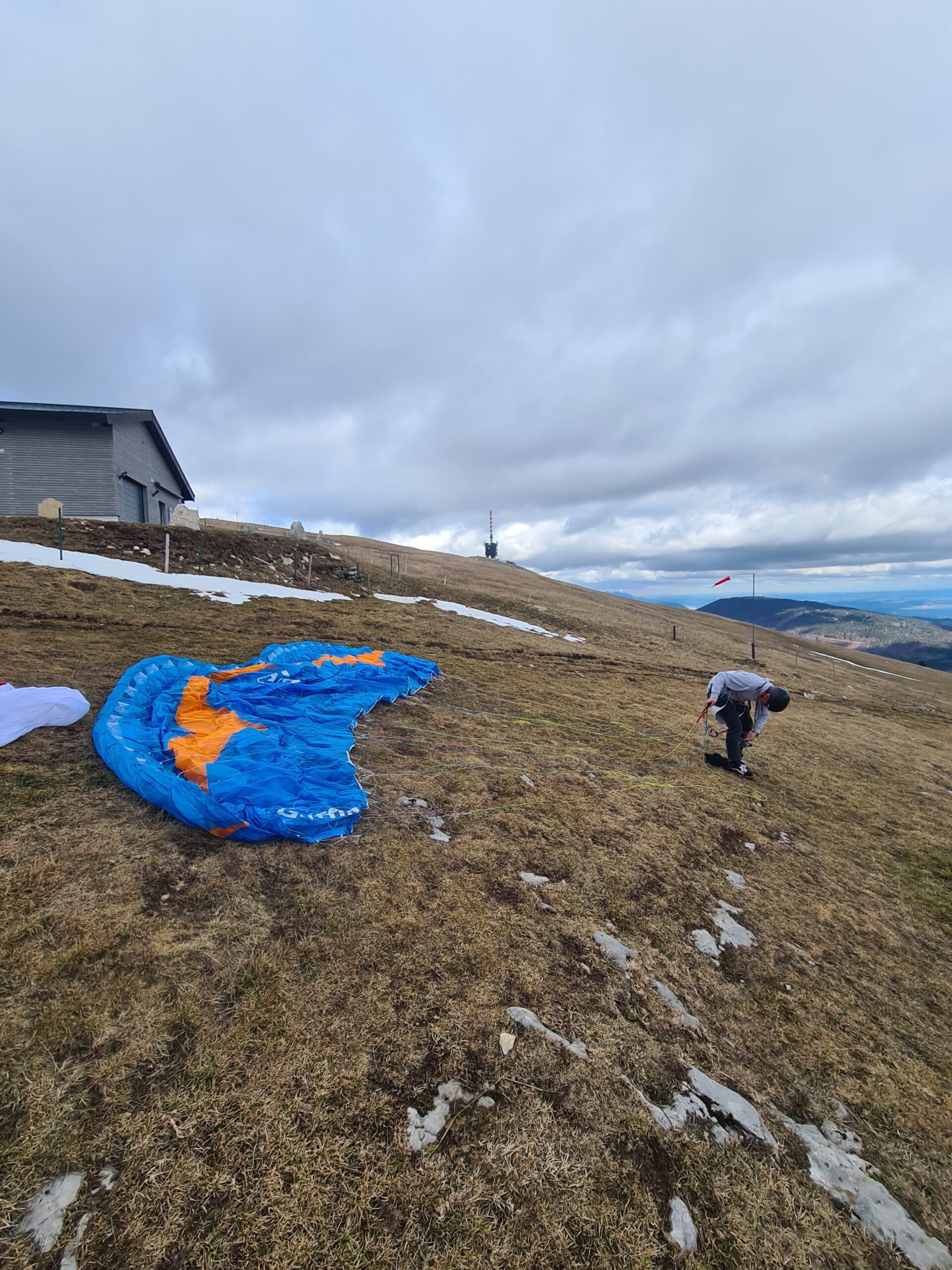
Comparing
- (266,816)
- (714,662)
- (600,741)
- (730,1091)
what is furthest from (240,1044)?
(714,662)

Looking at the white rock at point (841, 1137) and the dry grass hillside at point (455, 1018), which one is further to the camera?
the white rock at point (841, 1137)

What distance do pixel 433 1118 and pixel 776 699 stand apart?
7604 millimetres

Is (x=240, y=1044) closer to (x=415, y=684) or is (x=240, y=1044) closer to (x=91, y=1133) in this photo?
(x=91, y=1133)

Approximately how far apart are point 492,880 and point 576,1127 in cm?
198

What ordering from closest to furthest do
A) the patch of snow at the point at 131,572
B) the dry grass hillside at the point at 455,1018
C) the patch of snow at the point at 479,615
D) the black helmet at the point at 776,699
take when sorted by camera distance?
1. the dry grass hillside at the point at 455,1018
2. the black helmet at the point at 776,699
3. the patch of snow at the point at 131,572
4. the patch of snow at the point at 479,615

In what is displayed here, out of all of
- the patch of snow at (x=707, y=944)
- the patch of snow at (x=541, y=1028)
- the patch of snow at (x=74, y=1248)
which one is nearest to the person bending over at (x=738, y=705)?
the patch of snow at (x=707, y=944)

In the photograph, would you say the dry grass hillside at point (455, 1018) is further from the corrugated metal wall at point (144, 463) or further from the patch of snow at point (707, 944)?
the corrugated metal wall at point (144, 463)

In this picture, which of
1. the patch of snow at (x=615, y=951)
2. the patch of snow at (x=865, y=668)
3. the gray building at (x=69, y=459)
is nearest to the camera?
the patch of snow at (x=615, y=951)

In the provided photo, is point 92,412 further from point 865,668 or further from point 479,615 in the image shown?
point 865,668

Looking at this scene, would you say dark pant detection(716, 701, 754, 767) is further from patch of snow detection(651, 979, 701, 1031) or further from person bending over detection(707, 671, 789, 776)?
patch of snow detection(651, 979, 701, 1031)

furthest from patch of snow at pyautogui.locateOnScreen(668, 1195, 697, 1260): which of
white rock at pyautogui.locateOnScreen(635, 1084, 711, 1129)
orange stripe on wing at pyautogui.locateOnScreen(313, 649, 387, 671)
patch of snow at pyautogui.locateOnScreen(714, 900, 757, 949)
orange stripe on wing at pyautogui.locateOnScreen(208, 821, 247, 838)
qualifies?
orange stripe on wing at pyautogui.locateOnScreen(313, 649, 387, 671)

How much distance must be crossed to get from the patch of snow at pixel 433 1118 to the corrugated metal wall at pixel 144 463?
3110 cm

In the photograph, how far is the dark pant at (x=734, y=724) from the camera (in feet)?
27.6

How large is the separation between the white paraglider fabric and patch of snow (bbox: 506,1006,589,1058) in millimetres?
6038
